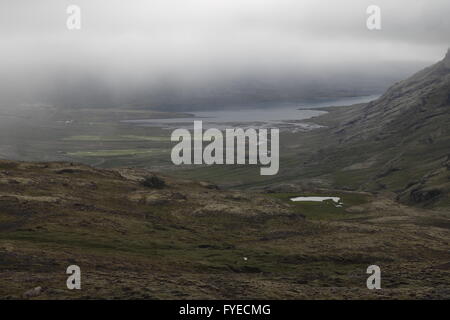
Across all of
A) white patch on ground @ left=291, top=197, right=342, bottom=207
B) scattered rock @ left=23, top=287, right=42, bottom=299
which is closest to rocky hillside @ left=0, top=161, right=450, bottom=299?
scattered rock @ left=23, top=287, right=42, bottom=299

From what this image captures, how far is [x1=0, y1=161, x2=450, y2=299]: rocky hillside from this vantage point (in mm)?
48781

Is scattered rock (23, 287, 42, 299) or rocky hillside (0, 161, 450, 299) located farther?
rocky hillside (0, 161, 450, 299)

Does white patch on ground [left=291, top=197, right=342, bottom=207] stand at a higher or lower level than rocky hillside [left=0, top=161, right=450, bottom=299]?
higher

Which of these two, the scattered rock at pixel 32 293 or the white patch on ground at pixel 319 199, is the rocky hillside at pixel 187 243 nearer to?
the scattered rock at pixel 32 293

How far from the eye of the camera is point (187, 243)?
7775 centimetres

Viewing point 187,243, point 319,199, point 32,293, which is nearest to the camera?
point 32,293

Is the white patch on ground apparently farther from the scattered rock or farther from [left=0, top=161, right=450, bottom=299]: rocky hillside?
the scattered rock

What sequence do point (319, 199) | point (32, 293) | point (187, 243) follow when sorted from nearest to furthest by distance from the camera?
point (32, 293) → point (187, 243) → point (319, 199)

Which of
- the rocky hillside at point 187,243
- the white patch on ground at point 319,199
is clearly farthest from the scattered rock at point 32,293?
the white patch on ground at point 319,199

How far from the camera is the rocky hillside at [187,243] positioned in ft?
160

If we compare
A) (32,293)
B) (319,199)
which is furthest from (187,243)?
(319,199)

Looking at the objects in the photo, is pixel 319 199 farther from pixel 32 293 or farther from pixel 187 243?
pixel 32 293

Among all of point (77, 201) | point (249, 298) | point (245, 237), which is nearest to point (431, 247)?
point (245, 237)
